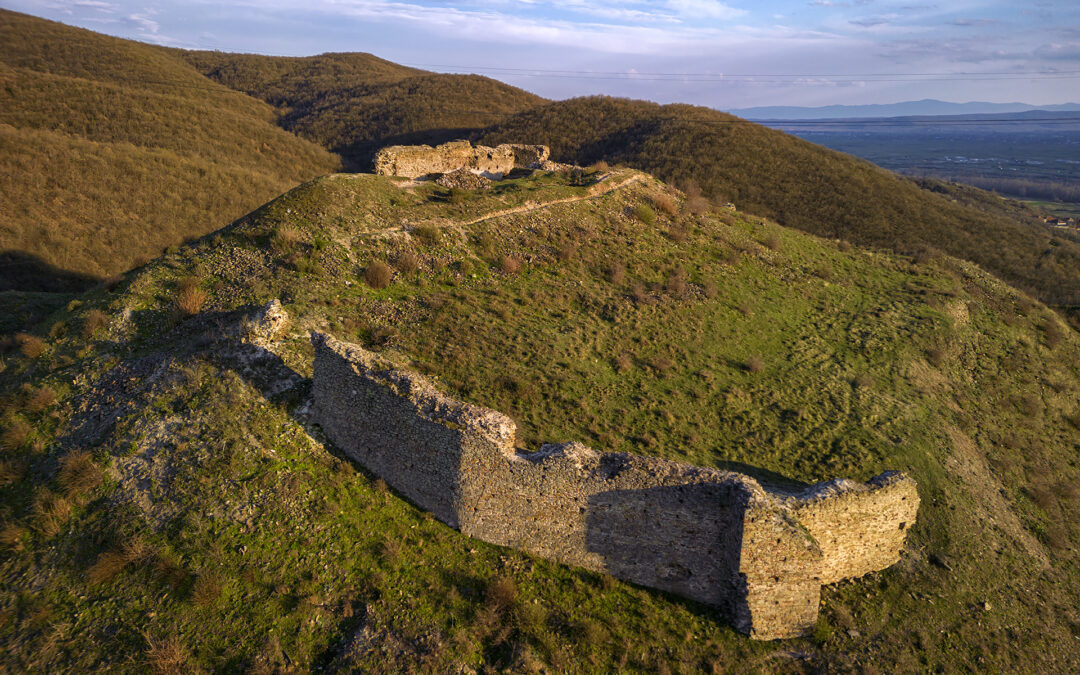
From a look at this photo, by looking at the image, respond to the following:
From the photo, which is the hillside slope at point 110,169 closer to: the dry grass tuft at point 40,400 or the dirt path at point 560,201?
the dry grass tuft at point 40,400

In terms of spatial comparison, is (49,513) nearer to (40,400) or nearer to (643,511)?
(40,400)

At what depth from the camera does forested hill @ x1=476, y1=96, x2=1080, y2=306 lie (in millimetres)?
39219

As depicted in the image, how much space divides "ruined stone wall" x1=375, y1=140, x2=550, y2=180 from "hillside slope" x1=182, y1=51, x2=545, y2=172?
3616 centimetres

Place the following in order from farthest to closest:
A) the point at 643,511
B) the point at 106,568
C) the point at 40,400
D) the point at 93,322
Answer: the point at 93,322
the point at 40,400
the point at 643,511
the point at 106,568

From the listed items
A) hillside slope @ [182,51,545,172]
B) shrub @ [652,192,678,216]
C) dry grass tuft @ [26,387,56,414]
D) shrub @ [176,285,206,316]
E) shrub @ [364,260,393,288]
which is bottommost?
dry grass tuft @ [26,387,56,414]

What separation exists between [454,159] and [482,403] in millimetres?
19498

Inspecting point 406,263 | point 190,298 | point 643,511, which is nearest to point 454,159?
point 406,263

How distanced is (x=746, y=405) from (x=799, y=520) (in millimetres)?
5466

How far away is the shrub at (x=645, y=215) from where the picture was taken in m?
24.0

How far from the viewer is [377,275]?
15828 mm

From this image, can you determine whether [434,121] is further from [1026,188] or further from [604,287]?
[1026,188]

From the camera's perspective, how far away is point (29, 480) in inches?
402

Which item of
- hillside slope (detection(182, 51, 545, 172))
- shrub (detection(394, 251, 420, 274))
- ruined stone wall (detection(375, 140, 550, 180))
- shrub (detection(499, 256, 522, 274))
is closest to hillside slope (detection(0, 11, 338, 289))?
hillside slope (detection(182, 51, 545, 172))

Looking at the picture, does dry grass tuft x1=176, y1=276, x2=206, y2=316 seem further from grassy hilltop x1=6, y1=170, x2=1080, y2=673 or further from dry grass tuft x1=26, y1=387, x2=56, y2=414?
dry grass tuft x1=26, y1=387, x2=56, y2=414
